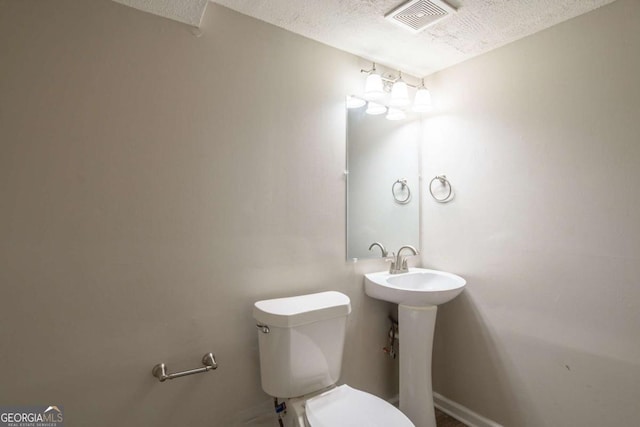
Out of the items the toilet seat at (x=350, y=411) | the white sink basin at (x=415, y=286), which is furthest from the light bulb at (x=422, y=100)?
the toilet seat at (x=350, y=411)

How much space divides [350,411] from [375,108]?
1657 mm

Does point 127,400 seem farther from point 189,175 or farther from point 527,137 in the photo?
point 527,137

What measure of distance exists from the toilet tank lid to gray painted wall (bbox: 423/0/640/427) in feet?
3.17

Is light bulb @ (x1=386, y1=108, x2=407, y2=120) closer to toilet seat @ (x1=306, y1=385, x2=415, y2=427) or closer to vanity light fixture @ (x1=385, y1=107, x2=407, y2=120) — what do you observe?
vanity light fixture @ (x1=385, y1=107, x2=407, y2=120)

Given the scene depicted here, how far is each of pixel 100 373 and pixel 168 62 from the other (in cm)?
130

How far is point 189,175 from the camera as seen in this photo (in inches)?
58.0

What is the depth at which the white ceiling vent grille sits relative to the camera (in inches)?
58.9

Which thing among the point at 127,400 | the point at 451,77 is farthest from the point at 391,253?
the point at 127,400

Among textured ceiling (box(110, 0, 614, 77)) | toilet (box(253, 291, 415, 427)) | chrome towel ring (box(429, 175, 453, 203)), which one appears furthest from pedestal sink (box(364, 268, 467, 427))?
textured ceiling (box(110, 0, 614, 77))

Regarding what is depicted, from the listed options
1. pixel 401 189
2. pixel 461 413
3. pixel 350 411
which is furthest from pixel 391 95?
pixel 461 413

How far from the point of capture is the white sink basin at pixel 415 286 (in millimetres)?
1765

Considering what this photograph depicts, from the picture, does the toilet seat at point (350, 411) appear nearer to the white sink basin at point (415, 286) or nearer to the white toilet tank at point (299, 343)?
the white toilet tank at point (299, 343)

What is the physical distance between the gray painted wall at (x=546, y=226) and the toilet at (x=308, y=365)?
0.91 meters

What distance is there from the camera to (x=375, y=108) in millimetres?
2090
